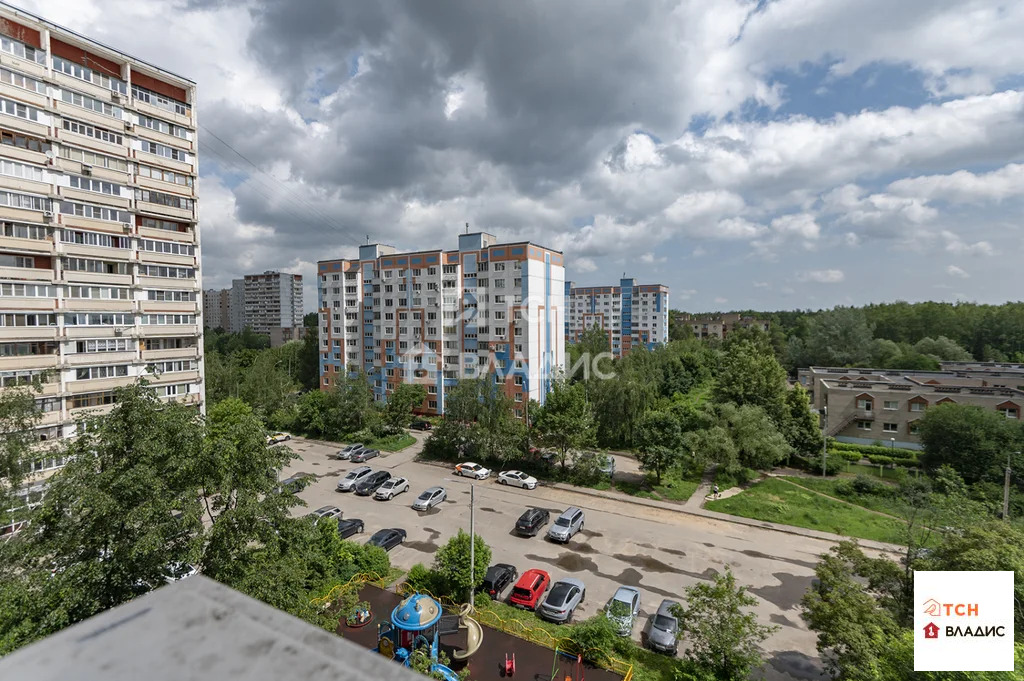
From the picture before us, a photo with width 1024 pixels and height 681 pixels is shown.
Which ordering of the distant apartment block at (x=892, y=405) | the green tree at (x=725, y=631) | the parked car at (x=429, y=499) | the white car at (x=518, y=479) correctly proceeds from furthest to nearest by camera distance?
the distant apartment block at (x=892, y=405) → the white car at (x=518, y=479) → the parked car at (x=429, y=499) → the green tree at (x=725, y=631)

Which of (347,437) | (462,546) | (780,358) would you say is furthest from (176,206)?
(780,358)

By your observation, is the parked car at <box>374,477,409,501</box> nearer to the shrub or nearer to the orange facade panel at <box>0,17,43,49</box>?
the shrub

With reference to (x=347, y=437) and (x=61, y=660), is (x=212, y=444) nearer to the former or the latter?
(x=61, y=660)

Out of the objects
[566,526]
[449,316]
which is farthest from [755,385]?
[449,316]

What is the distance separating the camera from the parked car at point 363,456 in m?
31.2

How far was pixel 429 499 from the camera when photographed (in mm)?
22969

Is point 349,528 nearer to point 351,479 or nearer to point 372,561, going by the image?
point 372,561

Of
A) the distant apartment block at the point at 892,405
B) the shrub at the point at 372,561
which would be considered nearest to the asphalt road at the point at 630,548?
the shrub at the point at 372,561

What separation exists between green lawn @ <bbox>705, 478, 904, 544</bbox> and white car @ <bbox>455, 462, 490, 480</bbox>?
40.5 ft

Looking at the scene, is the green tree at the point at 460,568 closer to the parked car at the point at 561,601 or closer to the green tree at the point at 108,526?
the parked car at the point at 561,601

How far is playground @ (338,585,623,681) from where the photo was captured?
11.8 metres

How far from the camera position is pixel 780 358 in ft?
233

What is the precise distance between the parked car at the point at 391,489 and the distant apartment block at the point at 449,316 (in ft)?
49.7

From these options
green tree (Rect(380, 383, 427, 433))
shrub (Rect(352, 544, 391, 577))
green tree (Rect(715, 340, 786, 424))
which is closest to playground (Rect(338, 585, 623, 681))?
shrub (Rect(352, 544, 391, 577))
